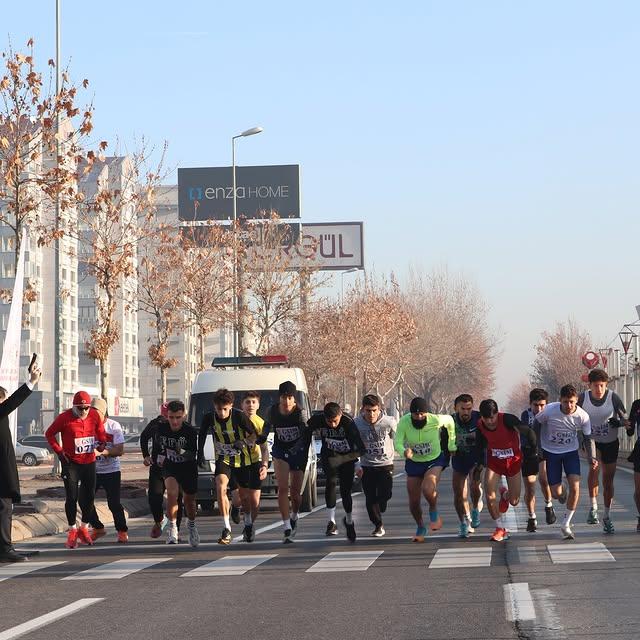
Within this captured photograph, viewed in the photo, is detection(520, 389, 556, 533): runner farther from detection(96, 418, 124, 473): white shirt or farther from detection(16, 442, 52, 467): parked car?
detection(16, 442, 52, 467): parked car

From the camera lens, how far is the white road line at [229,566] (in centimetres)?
1434

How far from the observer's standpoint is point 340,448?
59.1 ft

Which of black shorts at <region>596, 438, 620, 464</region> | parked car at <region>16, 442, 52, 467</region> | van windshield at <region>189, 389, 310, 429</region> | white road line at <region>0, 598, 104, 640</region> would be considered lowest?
parked car at <region>16, 442, 52, 467</region>

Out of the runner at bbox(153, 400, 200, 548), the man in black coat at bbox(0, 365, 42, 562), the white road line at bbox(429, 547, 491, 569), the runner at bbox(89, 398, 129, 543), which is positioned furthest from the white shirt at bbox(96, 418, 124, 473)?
the white road line at bbox(429, 547, 491, 569)

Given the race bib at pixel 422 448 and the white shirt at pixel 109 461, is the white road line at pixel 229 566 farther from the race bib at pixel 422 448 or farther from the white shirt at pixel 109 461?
the white shirt at pixel 109 461

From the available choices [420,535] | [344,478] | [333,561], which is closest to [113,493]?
[344,478]

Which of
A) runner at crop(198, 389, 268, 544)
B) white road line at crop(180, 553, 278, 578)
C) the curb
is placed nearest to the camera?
white road line at crop(180, 553, 278, 578)

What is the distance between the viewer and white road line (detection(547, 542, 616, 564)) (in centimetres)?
1442

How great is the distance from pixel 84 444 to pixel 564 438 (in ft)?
18.7

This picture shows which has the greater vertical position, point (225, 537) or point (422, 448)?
point (422, 448)

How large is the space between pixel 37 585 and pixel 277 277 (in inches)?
1880

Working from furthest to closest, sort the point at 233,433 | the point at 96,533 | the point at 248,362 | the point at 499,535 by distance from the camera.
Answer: the point at 248,362 → the point at 96,533 → the point at 233,433 → the point at 499,535

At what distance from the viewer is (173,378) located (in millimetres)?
170625

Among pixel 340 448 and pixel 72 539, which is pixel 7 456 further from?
pixel 340 448
